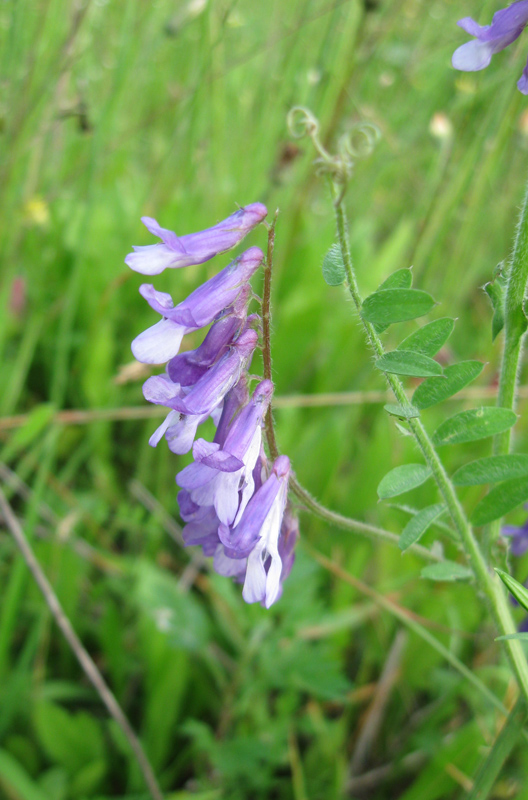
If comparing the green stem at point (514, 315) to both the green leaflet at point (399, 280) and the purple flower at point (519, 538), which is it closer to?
the green leaflet at point (399, 280)

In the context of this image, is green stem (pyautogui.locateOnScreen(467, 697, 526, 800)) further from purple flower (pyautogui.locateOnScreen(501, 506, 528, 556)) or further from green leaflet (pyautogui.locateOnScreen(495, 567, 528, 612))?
purple flower (pyautogui.locateOnScreen(501, 506, 528, 556))

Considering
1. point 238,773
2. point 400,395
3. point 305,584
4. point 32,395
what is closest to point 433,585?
point 305,584

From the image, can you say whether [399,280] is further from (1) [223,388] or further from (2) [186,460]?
(2) [186,460]

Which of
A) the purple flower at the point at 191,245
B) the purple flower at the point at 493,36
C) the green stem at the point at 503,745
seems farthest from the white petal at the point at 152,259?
the green stem at the point at 503,745

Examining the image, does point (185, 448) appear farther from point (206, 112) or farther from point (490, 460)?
point (206, 112)

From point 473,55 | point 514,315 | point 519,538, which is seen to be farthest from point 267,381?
point 519,538
